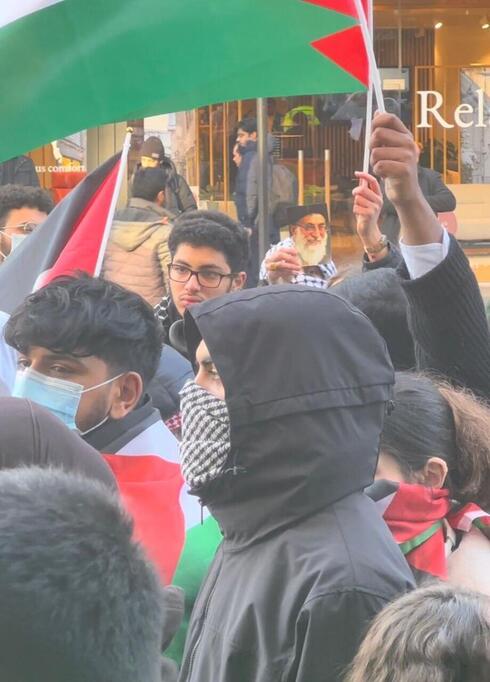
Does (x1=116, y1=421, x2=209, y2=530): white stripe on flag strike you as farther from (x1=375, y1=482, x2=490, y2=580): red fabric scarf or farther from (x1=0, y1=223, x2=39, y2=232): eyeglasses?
(x1=0, y1=223, x2=39, y2=232): eyeglasses

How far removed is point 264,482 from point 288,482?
0.05 meters

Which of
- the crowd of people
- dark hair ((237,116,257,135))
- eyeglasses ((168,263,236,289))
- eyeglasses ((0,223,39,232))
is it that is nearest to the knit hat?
dark hair ((237,116,257,135))

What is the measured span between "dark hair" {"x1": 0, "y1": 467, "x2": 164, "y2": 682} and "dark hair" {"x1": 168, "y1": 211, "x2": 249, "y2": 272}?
11.6 ft

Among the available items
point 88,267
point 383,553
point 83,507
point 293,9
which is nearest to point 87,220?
point 88,267

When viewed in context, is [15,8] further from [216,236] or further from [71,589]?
[71,589]

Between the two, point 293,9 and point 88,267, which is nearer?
point 293,9

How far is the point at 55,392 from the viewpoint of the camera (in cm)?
293

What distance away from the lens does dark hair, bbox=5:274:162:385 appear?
2984 millimetres

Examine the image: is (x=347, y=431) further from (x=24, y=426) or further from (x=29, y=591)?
(x=29, y=591)

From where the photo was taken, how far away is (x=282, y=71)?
3.71 m

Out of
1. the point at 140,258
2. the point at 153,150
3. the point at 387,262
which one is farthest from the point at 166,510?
the point at 153,150

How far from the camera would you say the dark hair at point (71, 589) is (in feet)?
3.21

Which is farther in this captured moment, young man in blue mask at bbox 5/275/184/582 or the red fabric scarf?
young man in blue mask at bbox 5/275/184/582

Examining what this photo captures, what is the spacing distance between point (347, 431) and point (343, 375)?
11 cm
